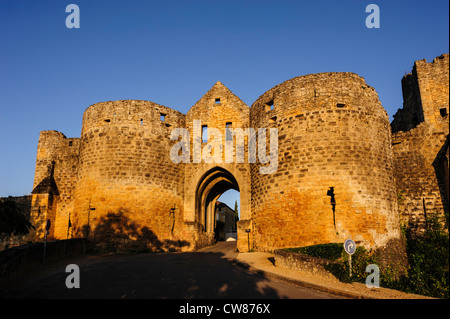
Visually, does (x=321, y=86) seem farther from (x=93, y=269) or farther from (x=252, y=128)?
(x=93, y=269)

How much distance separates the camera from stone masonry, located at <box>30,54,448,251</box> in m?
13.3

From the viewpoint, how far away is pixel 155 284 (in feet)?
26.9

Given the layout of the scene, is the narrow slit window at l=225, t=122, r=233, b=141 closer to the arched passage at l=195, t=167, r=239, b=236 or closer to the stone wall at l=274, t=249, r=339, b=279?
the arched passage at l=195, t=167, r=239, b=236

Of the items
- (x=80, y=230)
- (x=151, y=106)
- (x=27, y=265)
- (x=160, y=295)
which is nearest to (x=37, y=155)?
(x=80, y=230)

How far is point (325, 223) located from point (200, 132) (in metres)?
9.14

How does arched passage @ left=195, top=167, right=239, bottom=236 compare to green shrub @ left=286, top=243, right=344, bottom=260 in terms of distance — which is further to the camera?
arched passage @ left=195, top=167, right=239, bottom=236

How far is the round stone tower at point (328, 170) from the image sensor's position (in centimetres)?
1277

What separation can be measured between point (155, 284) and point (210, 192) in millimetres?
12908

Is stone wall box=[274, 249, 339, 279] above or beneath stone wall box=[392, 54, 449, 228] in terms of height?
beneath

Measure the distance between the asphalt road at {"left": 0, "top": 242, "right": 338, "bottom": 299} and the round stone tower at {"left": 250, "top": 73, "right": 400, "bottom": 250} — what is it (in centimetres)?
388

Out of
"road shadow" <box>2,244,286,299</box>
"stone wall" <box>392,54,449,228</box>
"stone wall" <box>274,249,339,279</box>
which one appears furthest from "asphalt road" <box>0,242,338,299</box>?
"stone wall" <box>392,54,449,228</box>

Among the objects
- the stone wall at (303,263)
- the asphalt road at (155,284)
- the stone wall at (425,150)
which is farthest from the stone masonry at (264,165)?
the asphalt road at (155,284)

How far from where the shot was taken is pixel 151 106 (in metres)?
18.1

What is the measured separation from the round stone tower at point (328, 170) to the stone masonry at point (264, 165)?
44 millimetres
